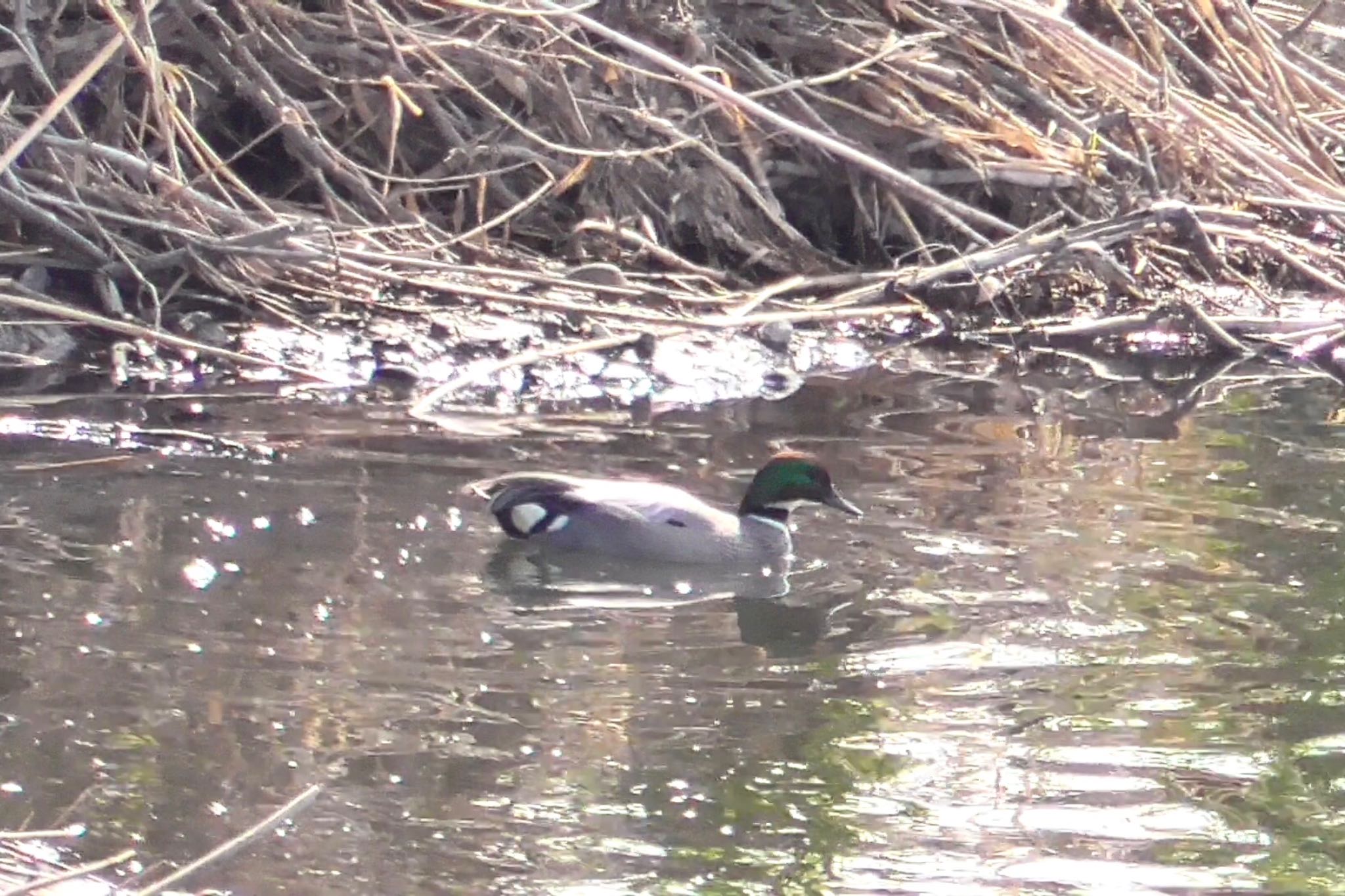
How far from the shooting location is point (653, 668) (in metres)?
5.55

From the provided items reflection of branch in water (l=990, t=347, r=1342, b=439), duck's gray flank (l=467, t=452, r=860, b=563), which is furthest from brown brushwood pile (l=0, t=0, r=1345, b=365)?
duck's gray flank (l=467, t=452, r=860, b=563)

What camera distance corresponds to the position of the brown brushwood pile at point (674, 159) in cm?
868

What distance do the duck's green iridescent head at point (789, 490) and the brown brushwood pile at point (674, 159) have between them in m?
1.66

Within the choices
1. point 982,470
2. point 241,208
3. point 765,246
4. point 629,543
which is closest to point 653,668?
point 629,543

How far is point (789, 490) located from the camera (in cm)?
697

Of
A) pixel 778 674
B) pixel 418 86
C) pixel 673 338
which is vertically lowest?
pixel 778 674

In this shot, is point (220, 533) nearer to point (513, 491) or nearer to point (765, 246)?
point (513, 491)

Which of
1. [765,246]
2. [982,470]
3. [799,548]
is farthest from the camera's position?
[765,246]

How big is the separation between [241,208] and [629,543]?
10.7 ft

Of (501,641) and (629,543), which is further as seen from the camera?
(629,543)

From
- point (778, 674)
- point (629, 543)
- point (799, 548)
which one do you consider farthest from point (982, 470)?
point (778, 674)

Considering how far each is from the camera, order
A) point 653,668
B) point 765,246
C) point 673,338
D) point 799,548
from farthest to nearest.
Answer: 1. point 765,246
2. point 673,338
3. point 799,548
4. point 653,668

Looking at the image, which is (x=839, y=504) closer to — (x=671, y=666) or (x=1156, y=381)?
(x=671, y=666)

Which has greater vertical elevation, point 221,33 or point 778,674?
point 221,33
